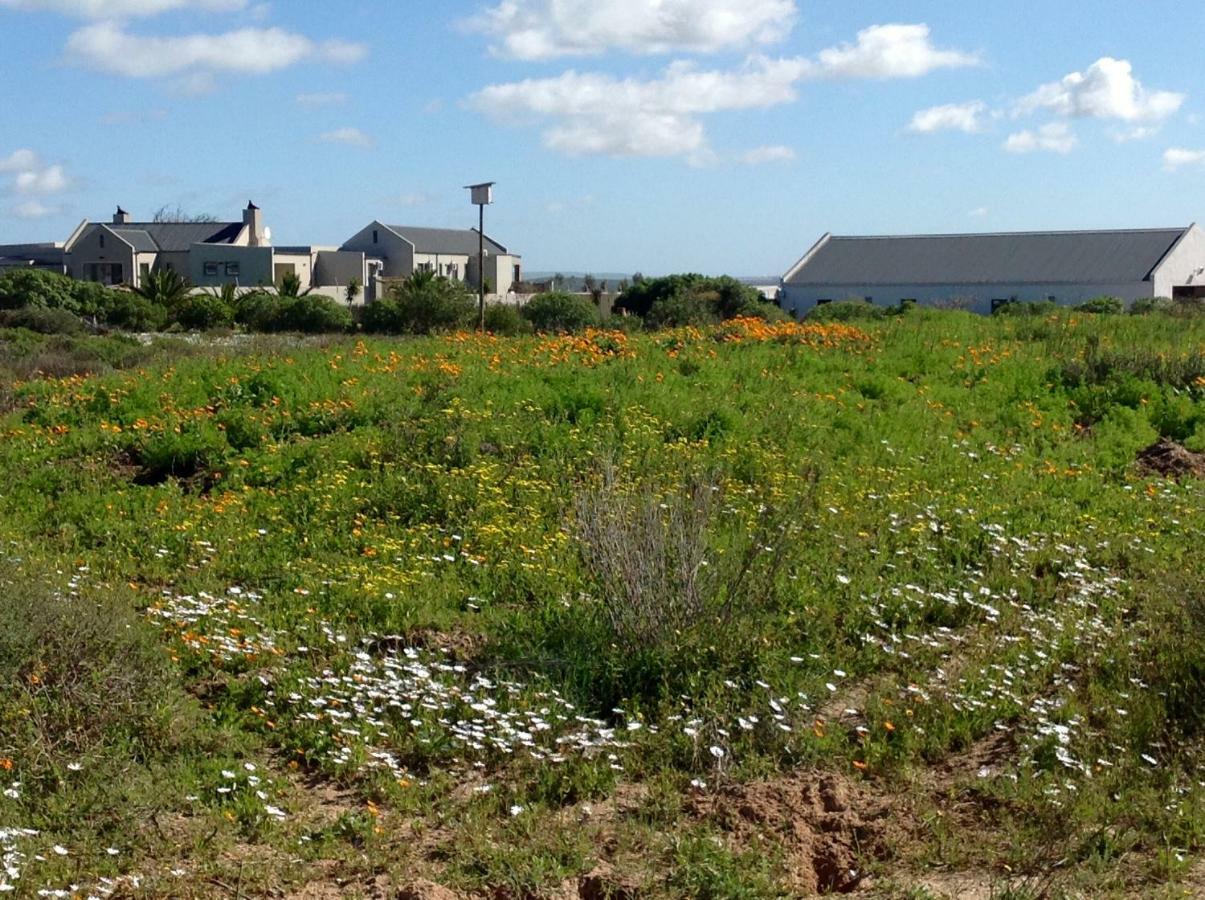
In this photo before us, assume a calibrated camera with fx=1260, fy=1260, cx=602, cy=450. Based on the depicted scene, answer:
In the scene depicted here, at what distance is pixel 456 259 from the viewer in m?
74.7

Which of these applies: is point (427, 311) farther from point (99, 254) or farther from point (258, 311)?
point (99, 254)

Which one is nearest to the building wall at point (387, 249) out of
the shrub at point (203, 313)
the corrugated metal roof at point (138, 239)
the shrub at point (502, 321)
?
the corrugated metal roof at point (138, 239)

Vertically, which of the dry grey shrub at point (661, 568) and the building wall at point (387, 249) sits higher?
the building wall at point (387, 249)

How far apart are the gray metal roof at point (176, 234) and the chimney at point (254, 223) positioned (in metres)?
0.61

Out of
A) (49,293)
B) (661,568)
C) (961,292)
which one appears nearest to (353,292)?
(49,293)

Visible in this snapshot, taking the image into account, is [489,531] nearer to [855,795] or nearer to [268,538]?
[268,538]

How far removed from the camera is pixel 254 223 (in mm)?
71750

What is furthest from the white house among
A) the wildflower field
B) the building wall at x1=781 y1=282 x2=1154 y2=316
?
the wildflower field

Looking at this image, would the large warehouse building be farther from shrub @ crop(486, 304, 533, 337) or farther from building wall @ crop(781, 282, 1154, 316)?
shrub @ crop(486, 304, 533, 337)

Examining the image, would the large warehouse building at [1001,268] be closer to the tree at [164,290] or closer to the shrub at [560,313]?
the shrub at [560,313]

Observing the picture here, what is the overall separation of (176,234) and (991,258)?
141 feet

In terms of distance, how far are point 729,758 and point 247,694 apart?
7.55 ft

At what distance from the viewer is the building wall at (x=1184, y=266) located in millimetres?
49906

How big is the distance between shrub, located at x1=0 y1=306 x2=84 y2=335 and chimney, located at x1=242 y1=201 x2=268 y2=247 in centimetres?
3515
